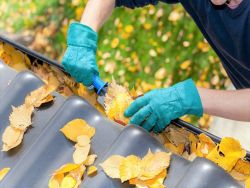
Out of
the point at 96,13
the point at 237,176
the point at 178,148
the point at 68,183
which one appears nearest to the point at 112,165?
the point at 68,183

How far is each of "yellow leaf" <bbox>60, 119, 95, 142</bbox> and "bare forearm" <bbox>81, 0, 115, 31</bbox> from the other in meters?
0.84

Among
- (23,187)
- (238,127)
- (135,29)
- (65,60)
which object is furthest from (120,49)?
(23,187)

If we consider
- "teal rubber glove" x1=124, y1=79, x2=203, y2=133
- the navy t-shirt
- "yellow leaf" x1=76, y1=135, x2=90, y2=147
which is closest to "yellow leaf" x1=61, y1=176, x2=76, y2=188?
"yellow leaf" x1=76, y1=135, x2=90, y2=147

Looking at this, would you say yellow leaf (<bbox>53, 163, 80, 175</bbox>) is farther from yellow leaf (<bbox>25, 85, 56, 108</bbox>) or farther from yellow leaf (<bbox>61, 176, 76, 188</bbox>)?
yellow leaf (<bbox>25, 85, 56, 108</bbox>)

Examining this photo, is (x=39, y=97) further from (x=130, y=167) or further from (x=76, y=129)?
(x=130, y=167)

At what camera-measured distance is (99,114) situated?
1667 millimetres

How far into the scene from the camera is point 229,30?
2016mm

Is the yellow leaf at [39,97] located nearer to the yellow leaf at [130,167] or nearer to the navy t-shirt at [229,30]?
the yellow leaf at [130,167]

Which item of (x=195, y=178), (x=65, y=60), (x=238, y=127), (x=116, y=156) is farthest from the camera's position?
(x=238, y=127)

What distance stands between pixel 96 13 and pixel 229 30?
2.40 feet

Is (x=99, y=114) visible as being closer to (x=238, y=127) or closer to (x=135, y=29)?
(x=238, y=127)

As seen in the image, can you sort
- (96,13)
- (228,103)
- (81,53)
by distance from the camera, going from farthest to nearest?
(96,13)
(81,53)
(228,103)

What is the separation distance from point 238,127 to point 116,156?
262cm

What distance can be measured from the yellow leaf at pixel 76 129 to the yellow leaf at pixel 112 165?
16 centimetres
